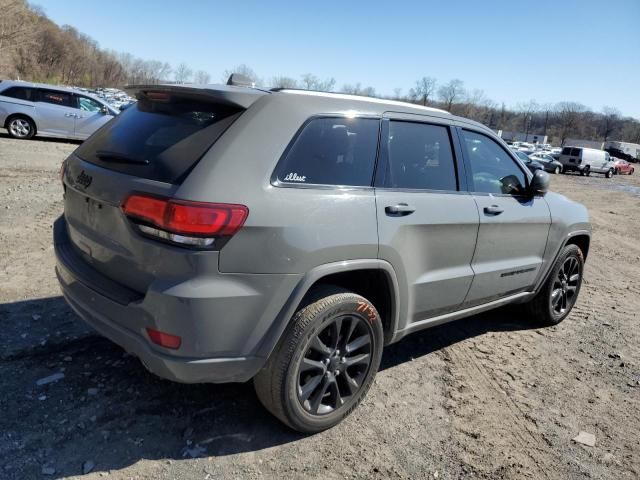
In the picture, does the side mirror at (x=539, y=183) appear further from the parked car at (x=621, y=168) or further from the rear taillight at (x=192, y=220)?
the parked car at (x=621, y=168)

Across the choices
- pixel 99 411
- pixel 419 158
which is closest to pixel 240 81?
pixel 419 158

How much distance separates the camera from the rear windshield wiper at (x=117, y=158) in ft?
8.41

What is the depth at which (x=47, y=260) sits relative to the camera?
16.6 ft

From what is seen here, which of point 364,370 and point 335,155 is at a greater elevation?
point 335,155

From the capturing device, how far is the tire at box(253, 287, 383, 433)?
262cm

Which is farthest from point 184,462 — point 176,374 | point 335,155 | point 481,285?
point 481,285

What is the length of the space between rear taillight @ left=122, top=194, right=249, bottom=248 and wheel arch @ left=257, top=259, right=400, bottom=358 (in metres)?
0.48

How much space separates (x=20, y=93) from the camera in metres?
14.1

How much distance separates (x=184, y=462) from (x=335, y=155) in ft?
5.89

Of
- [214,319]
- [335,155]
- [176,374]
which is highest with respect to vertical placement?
[335,155]

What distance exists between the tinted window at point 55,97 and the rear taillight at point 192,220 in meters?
14.4

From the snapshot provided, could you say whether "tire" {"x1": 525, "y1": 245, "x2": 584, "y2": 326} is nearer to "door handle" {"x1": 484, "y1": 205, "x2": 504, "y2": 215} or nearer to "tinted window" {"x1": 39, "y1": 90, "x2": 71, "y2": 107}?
"door handle" {"x1": 484, "y1": 205, "x2": 504, "y2": 215}

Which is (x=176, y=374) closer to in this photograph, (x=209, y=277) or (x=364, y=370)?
(x=209, y=277)

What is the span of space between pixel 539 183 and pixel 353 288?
199 cm
